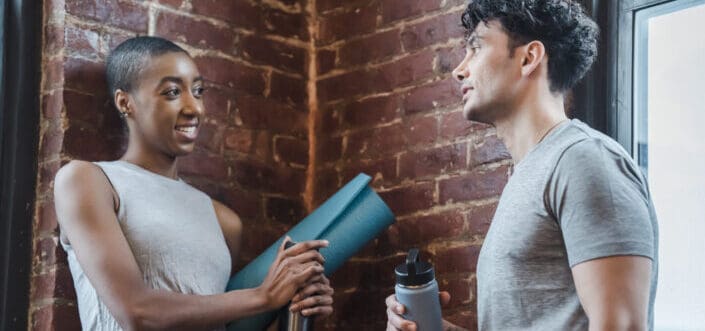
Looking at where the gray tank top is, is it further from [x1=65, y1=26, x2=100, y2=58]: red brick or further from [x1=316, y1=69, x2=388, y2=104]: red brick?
[x1=316, y1=69, x2=388, y2=104]: red brick

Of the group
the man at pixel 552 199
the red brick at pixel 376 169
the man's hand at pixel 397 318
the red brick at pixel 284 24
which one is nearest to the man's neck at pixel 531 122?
the man at pixel 552 199

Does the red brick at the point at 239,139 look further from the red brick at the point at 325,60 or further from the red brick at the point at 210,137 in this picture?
the red brick at the point at 325,60

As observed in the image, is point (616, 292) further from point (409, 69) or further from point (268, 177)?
point (268, 177)

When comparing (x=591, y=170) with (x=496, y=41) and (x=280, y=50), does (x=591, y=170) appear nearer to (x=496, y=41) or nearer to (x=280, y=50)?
(x=496, y=41)

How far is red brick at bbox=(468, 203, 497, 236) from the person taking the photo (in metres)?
3.19

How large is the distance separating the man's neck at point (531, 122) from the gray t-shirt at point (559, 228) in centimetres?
9

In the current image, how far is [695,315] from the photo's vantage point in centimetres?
290

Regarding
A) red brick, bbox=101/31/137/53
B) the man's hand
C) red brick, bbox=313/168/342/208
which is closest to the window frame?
red brick, bbox=101/31/137/53

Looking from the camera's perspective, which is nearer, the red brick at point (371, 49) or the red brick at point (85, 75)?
the red brick at point (85, 75)

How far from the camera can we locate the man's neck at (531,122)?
2531 millimetres

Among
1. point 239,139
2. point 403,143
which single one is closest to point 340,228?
point 403,143

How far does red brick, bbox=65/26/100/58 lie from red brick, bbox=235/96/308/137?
455mm

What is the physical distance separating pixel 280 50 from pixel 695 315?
1392 millimetres

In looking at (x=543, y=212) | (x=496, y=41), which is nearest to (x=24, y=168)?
(x=496, y=41)
